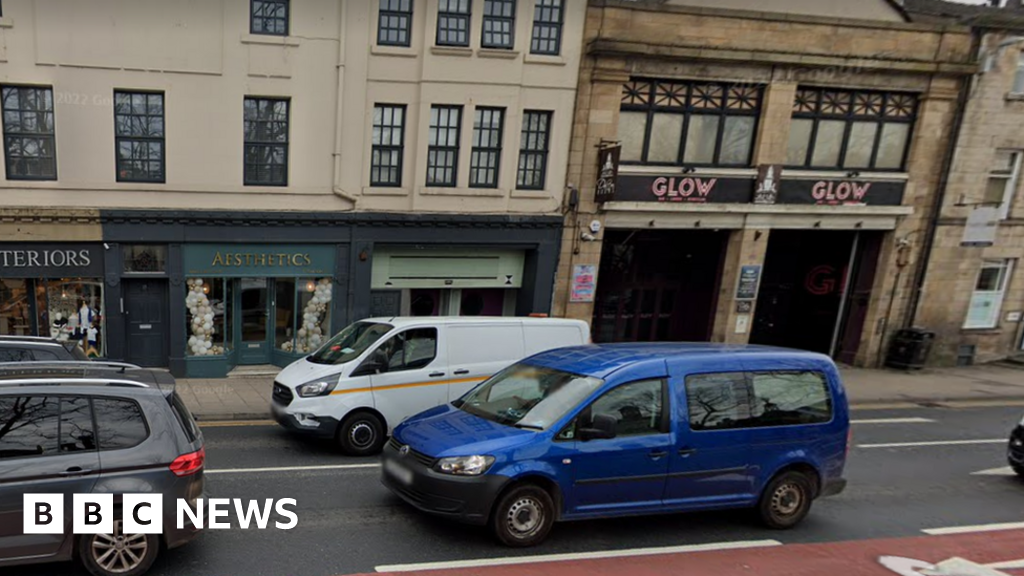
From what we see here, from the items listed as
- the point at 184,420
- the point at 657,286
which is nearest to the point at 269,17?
the point at 184,420

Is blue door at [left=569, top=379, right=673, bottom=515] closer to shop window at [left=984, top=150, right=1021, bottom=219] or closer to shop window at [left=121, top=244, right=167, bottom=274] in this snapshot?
shop window at [left=121, top=244, right=167, bottom=274]

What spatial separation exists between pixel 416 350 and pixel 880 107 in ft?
51.0

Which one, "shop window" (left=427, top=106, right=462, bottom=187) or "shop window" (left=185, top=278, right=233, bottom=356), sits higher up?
"shop window" (left=427, top=106, right=462, bottom=187)

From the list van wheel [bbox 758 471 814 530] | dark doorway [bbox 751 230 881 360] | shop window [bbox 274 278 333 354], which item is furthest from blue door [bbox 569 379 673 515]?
dark doorway [bbox 751 230 881 360]

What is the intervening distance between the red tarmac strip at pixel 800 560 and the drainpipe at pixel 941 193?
44.2 feet

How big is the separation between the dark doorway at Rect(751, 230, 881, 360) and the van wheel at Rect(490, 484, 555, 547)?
640 inches

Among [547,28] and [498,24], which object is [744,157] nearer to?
[547,28]

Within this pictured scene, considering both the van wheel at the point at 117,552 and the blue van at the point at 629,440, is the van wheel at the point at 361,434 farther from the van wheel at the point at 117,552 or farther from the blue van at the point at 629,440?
the van wheel at the point at 117,552

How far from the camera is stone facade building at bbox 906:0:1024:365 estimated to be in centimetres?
1756

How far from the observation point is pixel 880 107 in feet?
57.2

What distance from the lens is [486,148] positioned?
15.1 meters

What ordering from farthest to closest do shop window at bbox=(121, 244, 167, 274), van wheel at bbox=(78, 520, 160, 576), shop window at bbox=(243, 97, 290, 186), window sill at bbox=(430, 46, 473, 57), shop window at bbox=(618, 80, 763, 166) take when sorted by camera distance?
shop window at bbox=(618, 80, 763, 166)
window sill at bbox=(430, 46, 473, 57)
shop window at bbox=(243, 97, 290, 186)
shop window at bbox=(121, 244, 167, 274)
van wheel at bbox=(78, 520, 160, 576)

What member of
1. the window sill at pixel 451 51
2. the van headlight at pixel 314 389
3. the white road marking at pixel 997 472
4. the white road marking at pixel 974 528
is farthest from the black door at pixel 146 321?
the white road marking at pixel 997 472

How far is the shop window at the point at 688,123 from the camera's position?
15781 millimetres
